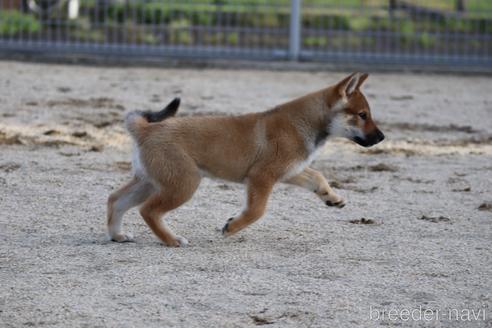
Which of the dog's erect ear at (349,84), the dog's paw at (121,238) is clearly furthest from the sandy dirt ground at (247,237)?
the dog's erect ear at (349,84)

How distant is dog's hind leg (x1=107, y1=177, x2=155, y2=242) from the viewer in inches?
243

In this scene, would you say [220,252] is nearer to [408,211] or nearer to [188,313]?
[188,313]

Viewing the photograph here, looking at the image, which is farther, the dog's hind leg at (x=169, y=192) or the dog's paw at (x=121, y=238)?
the dog's paw at (x=121, y=238)

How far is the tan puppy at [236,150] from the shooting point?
6.04 m

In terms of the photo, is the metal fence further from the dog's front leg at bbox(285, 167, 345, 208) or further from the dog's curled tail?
the dog's curled tail

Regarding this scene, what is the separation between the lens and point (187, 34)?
47.1 feet

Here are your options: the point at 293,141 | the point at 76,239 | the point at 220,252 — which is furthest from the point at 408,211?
the point at 76,239

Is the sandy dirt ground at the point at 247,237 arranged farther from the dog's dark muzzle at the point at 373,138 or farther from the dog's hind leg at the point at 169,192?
the dog's dark muzzle at the point at 373,138

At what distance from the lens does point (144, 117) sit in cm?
632

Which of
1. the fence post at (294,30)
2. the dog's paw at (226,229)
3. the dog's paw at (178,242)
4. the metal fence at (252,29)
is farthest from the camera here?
the fence post at (294,30)

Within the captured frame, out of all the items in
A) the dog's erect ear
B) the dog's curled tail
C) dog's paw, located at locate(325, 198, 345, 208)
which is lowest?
dog's paw, located at locate(325, 198, 345, 208)

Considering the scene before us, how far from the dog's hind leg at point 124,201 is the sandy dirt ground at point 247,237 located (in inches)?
3.7

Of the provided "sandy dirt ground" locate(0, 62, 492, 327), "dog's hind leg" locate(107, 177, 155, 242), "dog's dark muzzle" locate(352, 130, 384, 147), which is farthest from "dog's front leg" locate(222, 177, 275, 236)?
"dog's dark muzzle" locate(352, 130, 384, 147)

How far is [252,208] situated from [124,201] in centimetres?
77
